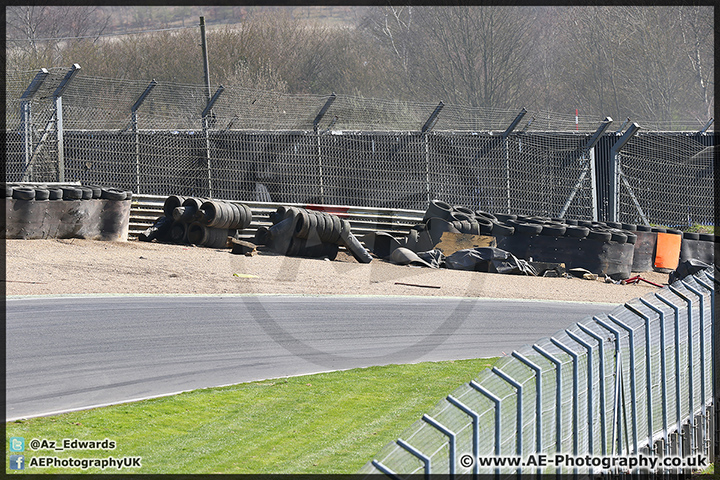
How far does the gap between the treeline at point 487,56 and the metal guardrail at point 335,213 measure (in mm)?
39951

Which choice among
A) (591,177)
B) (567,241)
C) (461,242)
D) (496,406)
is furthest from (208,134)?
(496,406)

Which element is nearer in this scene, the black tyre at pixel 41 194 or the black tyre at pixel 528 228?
the black tyre at pixel 41 194

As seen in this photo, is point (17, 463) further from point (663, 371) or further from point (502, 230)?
point (502, 230)

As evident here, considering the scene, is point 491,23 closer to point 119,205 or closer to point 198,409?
point 119,205

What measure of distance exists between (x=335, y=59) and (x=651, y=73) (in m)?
27.9

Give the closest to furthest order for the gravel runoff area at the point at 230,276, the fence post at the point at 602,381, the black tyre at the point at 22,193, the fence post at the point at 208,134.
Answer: the fence post at the point at 602,381 → the gravel runoff area at the point at 230,276 → the black tyre at the point at 22,193 → the fence post at the point at 208,134

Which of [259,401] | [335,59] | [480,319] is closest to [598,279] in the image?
[480,319]

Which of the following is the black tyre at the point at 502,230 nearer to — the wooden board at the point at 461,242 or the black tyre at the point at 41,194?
the wooden board at the point at 461,242

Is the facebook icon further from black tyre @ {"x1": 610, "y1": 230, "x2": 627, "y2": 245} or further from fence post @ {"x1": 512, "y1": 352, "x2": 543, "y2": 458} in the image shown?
black tyre @ {"x1": 610, "y1": 230, "x2": 627, "y2": 245}

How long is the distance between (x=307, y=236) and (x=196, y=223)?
2.41 metres

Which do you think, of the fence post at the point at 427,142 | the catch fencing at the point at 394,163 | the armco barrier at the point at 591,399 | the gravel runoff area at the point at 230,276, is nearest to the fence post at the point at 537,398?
the armco barrier at the point at 591,399

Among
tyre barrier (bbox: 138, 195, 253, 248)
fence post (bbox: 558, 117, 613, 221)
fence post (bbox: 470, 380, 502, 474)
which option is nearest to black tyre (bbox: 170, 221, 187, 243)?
tyre barrier (bbox: 138, 195, 253, 248)

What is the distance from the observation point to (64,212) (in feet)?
53.4

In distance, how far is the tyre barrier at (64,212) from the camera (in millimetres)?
15453
